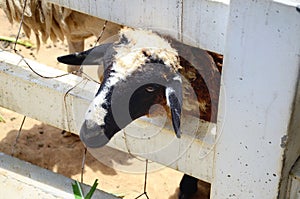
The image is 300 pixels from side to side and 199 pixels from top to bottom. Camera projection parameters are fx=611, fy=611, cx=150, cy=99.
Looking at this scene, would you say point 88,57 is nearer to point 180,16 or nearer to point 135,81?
point 135,81

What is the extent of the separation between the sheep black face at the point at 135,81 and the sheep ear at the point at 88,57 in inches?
3.6

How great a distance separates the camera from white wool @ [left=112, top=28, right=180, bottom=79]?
2.83 meters

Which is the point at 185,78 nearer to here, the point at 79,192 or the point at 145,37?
the point at 145,37

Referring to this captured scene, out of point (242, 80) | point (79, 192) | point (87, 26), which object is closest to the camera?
point (242, 80)

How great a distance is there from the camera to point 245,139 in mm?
1979

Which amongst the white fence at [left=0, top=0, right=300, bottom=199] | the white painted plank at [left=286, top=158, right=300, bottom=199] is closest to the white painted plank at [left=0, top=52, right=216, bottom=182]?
the white fence at [left=0, top=0, right=300, bottom=199]

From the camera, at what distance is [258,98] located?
1872 millimetres

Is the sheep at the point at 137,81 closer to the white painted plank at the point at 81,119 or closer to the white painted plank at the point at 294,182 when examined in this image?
the white painted plank at the point at 81,119

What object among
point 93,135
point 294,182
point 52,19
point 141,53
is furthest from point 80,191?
point 52,19

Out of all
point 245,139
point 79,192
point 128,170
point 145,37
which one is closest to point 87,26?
point 128,170

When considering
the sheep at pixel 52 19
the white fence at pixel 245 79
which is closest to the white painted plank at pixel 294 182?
the white fence at pixel 245 79

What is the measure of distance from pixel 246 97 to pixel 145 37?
1077 mm

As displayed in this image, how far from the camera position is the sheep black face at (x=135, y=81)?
2664mm

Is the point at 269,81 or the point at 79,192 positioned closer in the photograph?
the point at 269,81
